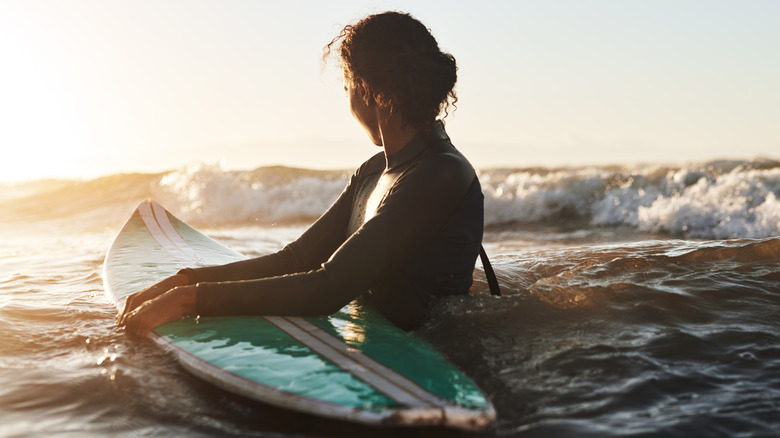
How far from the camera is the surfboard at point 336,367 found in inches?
66.3

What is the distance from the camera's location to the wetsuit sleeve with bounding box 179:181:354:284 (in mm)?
2902

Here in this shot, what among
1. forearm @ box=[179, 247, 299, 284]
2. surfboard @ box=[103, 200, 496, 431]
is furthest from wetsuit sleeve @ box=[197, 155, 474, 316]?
forearm @ box=[179, 247, 299, 284]

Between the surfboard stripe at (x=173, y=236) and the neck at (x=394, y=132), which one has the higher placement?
the neck at (x=394, y=132)

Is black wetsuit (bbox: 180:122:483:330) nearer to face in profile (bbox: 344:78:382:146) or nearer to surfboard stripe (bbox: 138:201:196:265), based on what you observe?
face in profile (bbox: 344:78:382:146)

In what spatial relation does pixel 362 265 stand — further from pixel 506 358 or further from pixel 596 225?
pixel 596 225

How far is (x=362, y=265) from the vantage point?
A: 2.16 metres

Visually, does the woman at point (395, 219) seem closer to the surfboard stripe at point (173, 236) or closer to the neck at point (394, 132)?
the neck at point (394, 132)

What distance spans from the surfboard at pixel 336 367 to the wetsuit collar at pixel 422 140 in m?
0.66

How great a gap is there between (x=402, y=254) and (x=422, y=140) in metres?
0.47

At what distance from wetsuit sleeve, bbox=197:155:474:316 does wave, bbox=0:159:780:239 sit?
827 cm

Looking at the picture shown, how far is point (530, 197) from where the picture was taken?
12086 mm

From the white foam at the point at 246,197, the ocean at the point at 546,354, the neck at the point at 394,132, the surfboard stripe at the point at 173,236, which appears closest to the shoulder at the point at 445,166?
the neck at the point at 394,132

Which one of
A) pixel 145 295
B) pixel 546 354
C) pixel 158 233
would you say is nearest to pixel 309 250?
pixel 145 295

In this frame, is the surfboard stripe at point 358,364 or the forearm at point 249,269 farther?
the forearm at point 249,269
